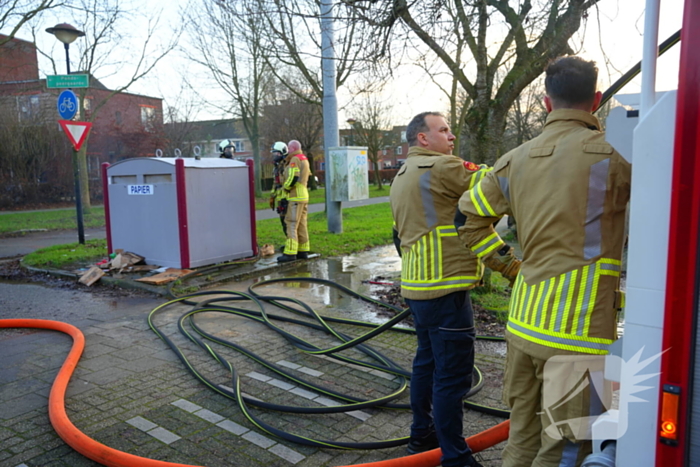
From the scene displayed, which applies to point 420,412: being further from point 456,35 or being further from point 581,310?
point 456,35

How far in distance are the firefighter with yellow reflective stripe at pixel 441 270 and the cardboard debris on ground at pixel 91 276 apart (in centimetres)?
617

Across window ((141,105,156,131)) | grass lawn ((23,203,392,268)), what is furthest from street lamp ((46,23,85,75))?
window ((141,105,156,131))

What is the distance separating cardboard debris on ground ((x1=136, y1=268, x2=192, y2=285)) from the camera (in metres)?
7.52

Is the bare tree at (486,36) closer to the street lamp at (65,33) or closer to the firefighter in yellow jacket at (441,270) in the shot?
the firefighter in yellow jacket at (441,270)

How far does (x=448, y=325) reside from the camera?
112 inches

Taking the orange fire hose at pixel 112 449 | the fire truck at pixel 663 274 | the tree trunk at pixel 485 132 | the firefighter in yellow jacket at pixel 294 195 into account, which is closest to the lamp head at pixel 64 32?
the firefighter in yellow jacket at pixel 294 195

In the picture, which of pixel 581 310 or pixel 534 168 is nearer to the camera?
pixel 581 310

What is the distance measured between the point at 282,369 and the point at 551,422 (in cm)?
283

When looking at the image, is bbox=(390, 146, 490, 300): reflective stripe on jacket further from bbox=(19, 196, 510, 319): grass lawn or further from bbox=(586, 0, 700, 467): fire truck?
bbox=(19, 196, 510, 319): grass lawn

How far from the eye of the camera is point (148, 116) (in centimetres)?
3750

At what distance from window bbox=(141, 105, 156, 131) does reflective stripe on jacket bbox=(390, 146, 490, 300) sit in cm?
3549

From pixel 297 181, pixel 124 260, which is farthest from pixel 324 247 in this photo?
pixel 124 260

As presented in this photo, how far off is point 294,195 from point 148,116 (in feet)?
105

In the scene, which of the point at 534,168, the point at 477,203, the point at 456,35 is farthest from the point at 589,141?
the point at 456,35
